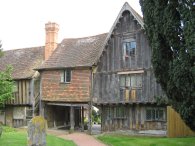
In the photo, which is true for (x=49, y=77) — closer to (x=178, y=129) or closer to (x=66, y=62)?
(x=66, y=62)

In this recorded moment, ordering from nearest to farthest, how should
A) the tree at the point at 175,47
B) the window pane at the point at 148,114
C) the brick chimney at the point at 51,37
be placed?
the tree at the point at 175,47, the window pane at the point at 148,114, the brick chimney at the point at 51,37

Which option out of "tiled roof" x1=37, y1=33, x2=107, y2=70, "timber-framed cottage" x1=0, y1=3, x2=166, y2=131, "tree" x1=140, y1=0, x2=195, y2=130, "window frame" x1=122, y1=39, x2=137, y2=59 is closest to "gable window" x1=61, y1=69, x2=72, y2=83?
"timber-framed cottage" x1=0, y1=3, x2=166, y2=131

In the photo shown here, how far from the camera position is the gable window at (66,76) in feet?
114

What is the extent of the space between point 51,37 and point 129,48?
10257 millimetres

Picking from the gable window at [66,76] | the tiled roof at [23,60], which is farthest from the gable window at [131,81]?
the tiled roof at [23,60]

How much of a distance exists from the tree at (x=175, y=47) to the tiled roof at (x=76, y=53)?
14978 millimetres

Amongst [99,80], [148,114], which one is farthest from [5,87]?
[148,114]

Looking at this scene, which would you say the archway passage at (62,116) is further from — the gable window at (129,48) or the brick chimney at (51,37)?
the gable window at (129,48)

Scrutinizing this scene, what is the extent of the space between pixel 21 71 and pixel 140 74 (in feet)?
47.4

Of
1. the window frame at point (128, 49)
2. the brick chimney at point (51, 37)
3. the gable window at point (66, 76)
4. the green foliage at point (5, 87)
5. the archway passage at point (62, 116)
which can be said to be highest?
the brick chimney at point (51, 37)

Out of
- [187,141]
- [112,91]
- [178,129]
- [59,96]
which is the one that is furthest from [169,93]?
→ [59,96]

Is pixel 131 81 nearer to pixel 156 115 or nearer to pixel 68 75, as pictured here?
pixel 156 115

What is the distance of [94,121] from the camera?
48750mm

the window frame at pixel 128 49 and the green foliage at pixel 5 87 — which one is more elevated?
the window frame at pixel 128 49
